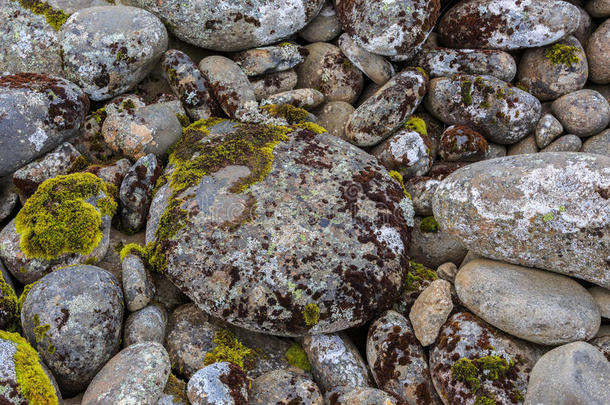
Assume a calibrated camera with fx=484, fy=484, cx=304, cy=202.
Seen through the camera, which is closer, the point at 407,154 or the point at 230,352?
the point at 230,352

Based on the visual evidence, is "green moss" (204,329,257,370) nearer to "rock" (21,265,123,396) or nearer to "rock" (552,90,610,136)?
"rock" (21,265,123,396)

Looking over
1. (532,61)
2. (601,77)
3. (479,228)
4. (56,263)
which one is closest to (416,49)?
(532,61)

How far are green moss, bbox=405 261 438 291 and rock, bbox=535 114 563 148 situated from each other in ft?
7.31

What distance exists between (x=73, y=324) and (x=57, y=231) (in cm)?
105

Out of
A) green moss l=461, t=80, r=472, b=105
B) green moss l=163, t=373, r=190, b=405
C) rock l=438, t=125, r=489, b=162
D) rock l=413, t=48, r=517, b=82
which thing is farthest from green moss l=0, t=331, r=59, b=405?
rock l=413, t=48, r=517, b=82

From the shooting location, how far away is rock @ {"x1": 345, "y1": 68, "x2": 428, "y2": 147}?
19.7 ft

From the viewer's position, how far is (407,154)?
5961mm

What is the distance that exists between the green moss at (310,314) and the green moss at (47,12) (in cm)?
468

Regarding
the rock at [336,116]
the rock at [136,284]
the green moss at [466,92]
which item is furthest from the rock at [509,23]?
the rock at [136,284]

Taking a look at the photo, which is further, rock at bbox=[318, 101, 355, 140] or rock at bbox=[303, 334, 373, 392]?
rock at bbox=[318, 101, 355, 140]

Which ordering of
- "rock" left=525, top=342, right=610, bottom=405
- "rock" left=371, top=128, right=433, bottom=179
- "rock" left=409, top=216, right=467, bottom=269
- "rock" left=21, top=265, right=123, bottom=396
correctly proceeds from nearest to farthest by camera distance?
"rock" left=525, top=342, right=610, bottom=405
"rock" left=21, top=265, right=123, bottom=396
"rock" left=409, top=216, right=467, bottom=269
"rock" left=371, top=128, right=433, bottom=179

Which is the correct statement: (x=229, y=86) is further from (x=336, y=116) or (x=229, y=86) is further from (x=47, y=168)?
(x=47, y=168)

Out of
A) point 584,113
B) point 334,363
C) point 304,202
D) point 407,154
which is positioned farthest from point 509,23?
point 334,363

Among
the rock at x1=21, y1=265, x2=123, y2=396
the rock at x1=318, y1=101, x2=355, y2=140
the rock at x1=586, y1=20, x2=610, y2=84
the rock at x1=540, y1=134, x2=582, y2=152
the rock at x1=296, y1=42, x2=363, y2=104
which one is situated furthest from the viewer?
the rock at x1=296, y1=42, x2=363, y2=104
